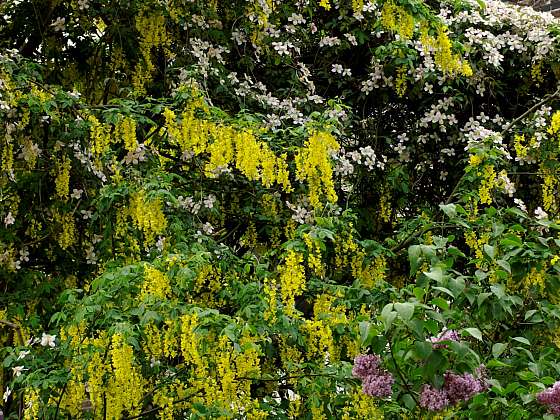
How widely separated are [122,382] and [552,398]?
139 cm

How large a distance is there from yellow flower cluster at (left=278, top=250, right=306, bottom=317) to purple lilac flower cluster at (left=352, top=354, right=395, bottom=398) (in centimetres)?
68

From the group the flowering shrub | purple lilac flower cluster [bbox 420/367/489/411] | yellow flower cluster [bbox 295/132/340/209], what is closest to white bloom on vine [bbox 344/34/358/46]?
the flowering shrub

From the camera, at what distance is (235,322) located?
2.74 m

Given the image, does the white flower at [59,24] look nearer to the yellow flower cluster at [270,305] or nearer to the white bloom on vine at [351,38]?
the white bloom on vine at [351,38]

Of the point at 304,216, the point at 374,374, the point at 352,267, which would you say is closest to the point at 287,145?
the point at 304,216

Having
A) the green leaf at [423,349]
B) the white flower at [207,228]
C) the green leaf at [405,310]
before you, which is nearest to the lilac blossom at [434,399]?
the green leaf at [423,349]

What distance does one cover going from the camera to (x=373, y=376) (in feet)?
7.84

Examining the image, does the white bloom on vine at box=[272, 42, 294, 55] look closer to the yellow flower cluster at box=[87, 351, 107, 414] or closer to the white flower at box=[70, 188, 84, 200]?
the white flower at box=[70, 188, 84, 200]

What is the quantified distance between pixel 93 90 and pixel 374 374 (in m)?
2.55

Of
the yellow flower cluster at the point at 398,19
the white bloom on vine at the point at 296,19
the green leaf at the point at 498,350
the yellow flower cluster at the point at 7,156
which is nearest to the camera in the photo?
the green leaf at the point at 498,350

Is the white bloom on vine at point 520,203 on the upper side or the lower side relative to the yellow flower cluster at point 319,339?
upper

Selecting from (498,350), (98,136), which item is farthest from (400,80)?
(498,350)

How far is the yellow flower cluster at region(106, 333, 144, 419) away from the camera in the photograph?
2.78 m

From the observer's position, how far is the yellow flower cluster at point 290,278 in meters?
3.08
